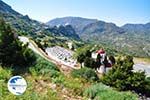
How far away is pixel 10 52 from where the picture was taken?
19.2 metres

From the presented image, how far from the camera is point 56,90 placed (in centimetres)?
1459

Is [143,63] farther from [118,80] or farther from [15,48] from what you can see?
[15,48]

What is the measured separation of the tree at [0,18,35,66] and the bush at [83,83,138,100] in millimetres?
5445

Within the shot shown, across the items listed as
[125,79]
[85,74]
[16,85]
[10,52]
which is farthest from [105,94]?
[125,79]

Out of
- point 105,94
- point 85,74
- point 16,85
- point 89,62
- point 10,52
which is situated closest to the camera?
point 16,85

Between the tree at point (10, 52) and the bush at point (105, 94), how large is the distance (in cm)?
544

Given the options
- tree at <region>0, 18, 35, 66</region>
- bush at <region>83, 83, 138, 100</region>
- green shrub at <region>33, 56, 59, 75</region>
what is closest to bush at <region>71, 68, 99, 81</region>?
green shrub at <region>33, 56, 59, 75</region>

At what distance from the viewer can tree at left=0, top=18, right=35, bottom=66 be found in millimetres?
18844

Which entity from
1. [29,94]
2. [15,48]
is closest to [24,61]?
[15,48]

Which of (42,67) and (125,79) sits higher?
(42,67)

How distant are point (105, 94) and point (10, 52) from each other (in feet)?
23.1

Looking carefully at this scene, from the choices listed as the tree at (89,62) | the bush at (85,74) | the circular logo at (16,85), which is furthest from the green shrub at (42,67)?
the tree at (89,62)

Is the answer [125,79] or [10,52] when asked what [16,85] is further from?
[125,79]

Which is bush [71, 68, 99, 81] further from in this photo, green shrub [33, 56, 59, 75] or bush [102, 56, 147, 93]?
bush [102, 56, 147, 93]
